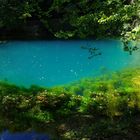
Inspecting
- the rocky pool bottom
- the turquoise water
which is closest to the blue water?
the rocky pool bottom

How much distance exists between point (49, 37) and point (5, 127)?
1210 inches

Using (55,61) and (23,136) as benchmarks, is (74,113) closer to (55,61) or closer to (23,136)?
(23,136)

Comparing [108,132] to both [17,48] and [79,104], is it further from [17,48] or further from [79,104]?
[17,48]

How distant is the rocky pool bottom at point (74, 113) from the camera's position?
817 cm

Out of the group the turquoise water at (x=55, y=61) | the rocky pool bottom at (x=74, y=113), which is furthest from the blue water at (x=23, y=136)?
the turquoise water at (x=55, y=61)

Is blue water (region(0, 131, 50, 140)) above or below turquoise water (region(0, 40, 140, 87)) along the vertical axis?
above

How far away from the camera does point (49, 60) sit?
26859mm

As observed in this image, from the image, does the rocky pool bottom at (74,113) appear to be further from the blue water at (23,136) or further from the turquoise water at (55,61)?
the turquoise water at (55,61)

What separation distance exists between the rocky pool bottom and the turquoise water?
458 cm

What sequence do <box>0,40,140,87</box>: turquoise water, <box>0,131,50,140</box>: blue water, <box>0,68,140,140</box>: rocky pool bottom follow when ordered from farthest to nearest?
<box>0,40,140,87</box>: turquoise water < <box>0,131,50,140</box>: blue water < <box>0,68,140,140</box>: rocky pool bottom

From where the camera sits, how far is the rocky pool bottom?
8.17m

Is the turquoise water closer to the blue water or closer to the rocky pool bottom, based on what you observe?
the rocky pool bottom

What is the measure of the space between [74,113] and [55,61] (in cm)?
1595

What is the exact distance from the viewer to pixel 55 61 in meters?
26.2
